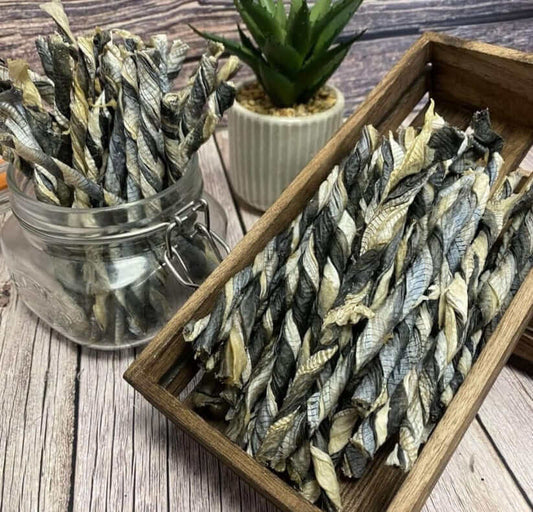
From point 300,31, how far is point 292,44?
2 cm

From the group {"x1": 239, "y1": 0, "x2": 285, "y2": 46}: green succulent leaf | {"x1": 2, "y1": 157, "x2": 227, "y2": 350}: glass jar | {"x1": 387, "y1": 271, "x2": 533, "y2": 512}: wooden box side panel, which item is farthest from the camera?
A: {"x1": 239, "y1": 0, "x2": 285, "y2": 46}: green succulent leaf

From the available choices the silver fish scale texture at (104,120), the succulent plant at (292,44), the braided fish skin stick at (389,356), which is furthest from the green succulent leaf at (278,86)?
the braided fish skin stick at (389,356)

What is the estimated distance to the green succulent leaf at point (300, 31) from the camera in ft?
1.66

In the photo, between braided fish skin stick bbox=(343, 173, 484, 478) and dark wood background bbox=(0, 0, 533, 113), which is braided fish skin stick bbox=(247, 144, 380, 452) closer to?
braided fish skin stick bbox=(343, 173, 484, 478)

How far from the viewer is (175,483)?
0.42 meters

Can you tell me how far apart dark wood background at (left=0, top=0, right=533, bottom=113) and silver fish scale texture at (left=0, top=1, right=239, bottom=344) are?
22 centimetres

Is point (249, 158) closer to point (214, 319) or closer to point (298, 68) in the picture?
point (298, 68)

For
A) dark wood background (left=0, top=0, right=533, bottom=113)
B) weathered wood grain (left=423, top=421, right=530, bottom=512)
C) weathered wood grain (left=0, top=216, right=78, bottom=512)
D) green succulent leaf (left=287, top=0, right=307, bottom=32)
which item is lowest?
weathered wood grain (left=0, top=216, right=78, bottom=512)

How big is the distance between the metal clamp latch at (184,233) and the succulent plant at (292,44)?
16 cm

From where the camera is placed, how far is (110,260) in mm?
444

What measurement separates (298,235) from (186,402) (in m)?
0.14

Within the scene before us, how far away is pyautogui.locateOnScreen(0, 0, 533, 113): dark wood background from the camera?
0.62 metres

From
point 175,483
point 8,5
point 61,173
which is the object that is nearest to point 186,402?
point 175,483

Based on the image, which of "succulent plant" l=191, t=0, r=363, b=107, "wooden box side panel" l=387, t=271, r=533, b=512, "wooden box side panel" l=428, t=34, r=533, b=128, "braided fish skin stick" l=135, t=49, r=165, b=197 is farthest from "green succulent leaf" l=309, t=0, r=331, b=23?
"wooden box side panel" l=387, t=271, r=533, b=512
